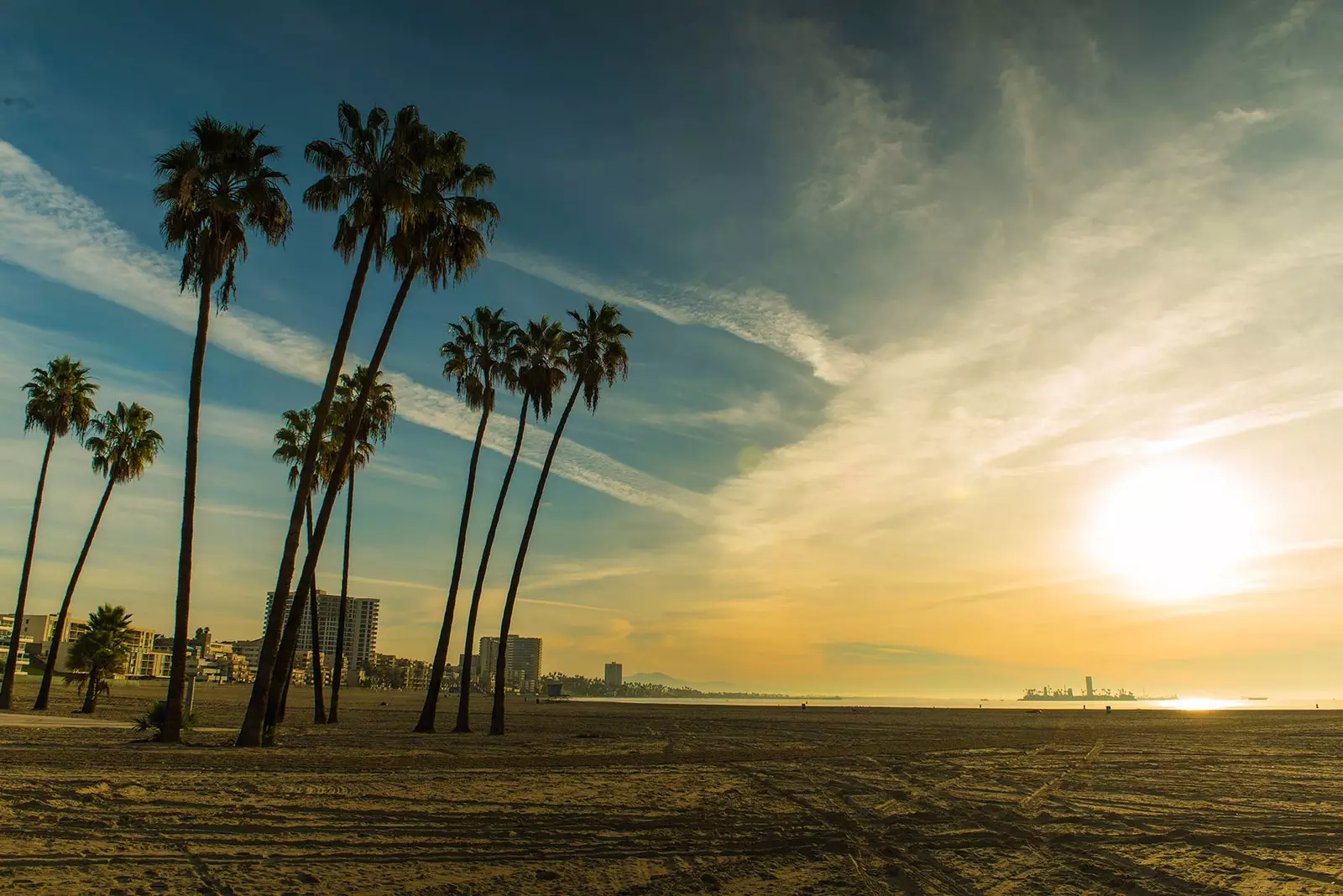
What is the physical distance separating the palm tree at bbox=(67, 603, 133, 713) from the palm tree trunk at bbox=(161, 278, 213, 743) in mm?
22527

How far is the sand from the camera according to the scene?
8039 mm

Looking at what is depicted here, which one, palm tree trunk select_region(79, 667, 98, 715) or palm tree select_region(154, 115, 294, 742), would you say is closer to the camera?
palm tree select_region(154, 115, 294, 742)

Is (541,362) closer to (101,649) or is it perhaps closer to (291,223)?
(291,223)

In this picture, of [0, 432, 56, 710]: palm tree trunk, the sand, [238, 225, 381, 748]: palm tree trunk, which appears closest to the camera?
the sand

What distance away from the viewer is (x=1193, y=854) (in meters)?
9.81

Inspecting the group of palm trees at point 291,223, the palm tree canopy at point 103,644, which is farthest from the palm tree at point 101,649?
the group of palm trees at point 291,223

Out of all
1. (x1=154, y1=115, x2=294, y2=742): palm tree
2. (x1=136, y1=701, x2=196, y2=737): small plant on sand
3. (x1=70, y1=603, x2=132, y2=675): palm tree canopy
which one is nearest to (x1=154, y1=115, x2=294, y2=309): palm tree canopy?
(x1=154, y1=115, x2=294, y2=742): palm tree

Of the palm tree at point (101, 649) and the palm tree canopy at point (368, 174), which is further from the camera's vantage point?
the palm tree at point (101, 649)

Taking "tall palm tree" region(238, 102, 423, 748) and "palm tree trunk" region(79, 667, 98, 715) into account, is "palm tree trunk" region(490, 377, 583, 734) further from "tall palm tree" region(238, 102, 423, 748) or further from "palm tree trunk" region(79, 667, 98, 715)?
"palm tree trunk" region(79, 667, 98, 715)

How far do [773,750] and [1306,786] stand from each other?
13119 mm

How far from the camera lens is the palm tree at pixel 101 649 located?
3928 centimetres

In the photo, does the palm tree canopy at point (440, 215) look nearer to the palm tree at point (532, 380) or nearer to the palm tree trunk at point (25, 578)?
the palm tree at point (532, 380)

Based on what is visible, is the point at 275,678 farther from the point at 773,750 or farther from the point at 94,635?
the point at 94,635

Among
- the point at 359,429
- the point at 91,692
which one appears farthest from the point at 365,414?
the point at 91,692
